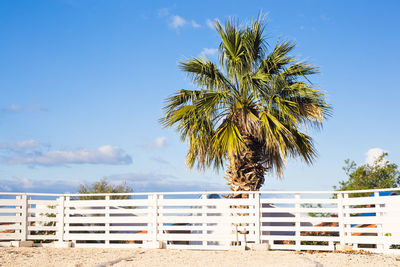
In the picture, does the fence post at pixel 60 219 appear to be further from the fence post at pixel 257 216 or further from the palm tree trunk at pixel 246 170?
the fence post at pixel 257 216

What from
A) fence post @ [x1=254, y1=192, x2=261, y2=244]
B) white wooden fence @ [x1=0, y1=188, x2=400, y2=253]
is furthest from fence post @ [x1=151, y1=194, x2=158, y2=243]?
fence post @ [x1=254, y1=192, x2=261, y2=244]

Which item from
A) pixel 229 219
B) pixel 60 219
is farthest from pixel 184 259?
pixel 60 219

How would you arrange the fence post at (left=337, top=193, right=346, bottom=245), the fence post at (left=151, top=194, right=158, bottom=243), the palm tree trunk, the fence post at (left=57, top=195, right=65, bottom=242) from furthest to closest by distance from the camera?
the fence post at (left=57, top=195, right=65, bottom=242) < the palm tree trunk < the fence post at (left=151, top=194, right=158, bottom=243) < the fence post at (left=337, top=193, right=346, bottom=245)

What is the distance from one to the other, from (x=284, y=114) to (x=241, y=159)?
1.93m

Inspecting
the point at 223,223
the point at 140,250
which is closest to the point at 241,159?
the point at 223,223

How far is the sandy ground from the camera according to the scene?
8969 mm

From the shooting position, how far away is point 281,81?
13617 millimetres

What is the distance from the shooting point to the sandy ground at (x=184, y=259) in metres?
8.97

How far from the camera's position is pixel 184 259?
31.7 ft

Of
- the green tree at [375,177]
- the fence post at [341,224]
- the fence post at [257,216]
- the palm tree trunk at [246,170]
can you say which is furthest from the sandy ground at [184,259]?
the green tree at [375,177]

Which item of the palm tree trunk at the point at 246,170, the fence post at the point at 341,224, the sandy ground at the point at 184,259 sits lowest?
the sandy ground at the point at 184,259

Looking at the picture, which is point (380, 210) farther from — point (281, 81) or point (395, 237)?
point (281, 81)

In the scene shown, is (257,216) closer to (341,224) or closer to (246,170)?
(246,170)

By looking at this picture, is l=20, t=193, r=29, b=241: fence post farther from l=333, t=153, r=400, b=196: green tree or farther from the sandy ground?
l=333, t=153, r=400, b=196: green tree
